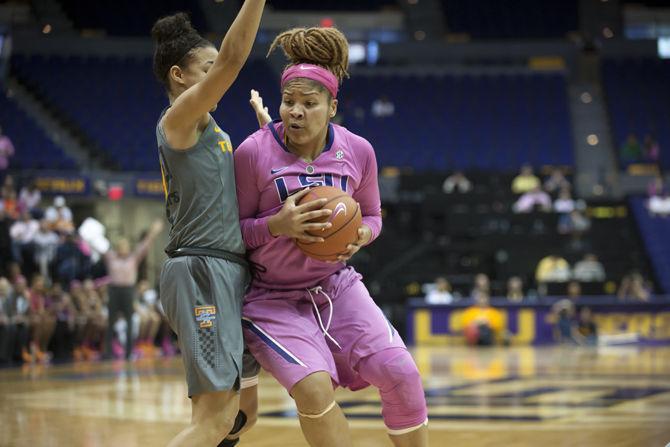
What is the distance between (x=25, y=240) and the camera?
14375 millimetres

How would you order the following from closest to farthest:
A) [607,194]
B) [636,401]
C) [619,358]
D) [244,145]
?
[244,145] → [636,401] → [619,358] → [607,194]

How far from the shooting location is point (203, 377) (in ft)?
11.8

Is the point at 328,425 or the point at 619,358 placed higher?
the point at 328,425

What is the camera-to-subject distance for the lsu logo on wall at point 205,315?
3.66m

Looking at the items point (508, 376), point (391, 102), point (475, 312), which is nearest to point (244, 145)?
point (508, 376)

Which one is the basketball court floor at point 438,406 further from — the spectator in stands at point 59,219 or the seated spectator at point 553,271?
the seated spectator at point 553,271

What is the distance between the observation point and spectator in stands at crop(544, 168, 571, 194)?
71.0ft

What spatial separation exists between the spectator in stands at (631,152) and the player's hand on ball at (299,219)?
22.7 metres

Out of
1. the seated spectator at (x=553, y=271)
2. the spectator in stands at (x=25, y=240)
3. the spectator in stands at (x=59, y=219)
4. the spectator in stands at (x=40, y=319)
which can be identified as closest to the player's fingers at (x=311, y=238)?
the spectator in stands at (x=40, y=319)

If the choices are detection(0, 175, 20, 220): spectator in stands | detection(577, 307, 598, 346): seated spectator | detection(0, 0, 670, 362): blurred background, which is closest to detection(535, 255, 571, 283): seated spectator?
detection(0, 0, 670, 362): blurred background

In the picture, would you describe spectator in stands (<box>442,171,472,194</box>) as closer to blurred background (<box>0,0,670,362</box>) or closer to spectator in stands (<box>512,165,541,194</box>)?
blurred background (<box>0,0,670,362</box>)

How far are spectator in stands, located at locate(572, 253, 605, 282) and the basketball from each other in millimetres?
15569

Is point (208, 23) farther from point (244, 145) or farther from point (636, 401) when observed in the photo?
point (244, 145)

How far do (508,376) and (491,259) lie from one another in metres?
9.53
